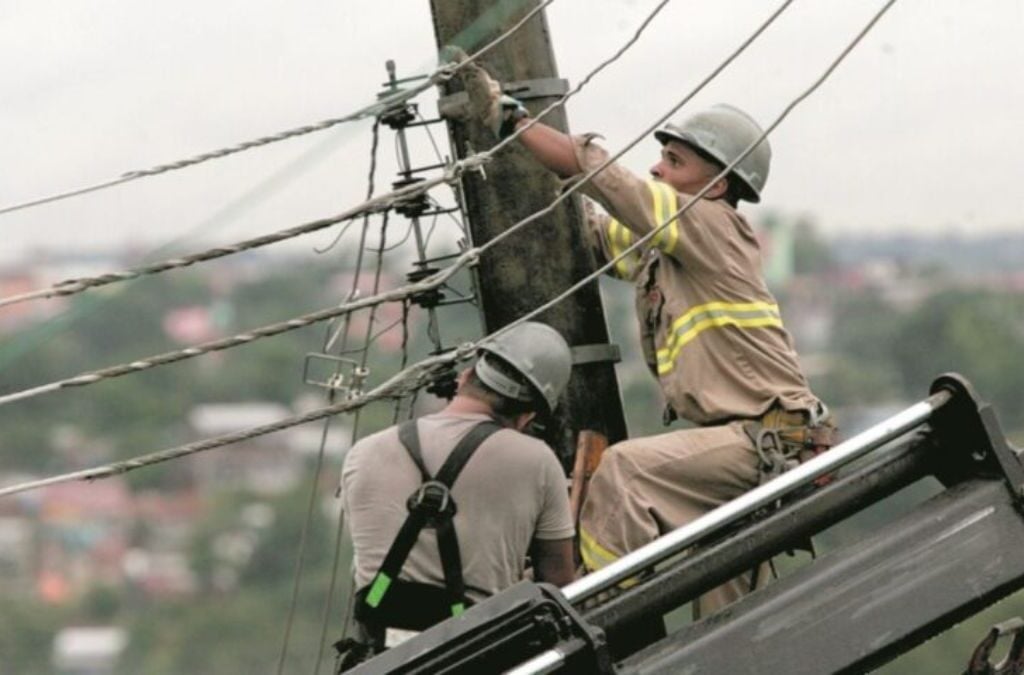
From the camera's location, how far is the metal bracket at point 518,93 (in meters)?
9.59

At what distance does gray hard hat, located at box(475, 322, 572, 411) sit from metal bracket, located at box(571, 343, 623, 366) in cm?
A: 49

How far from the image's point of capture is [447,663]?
7180 millimetres

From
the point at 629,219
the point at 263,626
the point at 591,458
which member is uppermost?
the point at 629,219

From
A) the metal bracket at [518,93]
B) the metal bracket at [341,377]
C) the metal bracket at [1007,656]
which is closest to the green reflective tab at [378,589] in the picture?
the metal bracket at [341,377]

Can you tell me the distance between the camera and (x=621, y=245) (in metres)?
9.74

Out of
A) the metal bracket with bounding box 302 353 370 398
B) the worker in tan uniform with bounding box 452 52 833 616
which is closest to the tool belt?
the worker in tan uniform with bounding box 452 52 833 616

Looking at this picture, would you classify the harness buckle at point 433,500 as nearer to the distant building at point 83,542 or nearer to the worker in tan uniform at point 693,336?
the worker in tan uniform at point 693,336

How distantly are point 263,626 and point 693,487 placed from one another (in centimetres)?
3535

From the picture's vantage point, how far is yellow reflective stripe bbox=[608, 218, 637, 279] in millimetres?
9734

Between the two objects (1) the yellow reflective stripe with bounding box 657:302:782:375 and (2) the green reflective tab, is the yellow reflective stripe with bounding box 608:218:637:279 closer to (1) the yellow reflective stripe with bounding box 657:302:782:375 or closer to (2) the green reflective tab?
(1) the yellow reflective stripe with bounding box 657:302:782:375

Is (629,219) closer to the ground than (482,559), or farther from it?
farther from it

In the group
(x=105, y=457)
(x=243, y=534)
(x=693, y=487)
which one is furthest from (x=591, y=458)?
(x=105, y=457)

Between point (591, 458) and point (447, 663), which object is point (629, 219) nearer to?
point (591, 458)

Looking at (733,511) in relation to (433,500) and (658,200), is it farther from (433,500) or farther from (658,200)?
(658,200)
